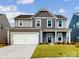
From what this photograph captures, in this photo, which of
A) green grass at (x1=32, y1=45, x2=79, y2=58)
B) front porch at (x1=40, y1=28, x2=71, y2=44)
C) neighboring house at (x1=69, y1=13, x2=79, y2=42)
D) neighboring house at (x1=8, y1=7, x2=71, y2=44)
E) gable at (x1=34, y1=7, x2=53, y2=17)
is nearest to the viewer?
green grass at (x1=32, y1=45, x2=79, y2=58)

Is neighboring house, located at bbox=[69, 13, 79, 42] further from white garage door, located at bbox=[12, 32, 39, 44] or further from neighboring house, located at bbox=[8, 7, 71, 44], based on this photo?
white garage door, located at bbox=[12, 32, 39, 44]

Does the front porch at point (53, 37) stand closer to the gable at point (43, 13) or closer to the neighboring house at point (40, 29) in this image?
the neighboring house at point (40, 29)

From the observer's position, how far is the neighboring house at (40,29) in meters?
46.7

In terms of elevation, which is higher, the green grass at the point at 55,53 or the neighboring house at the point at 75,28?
the neighboring house at the point at 75,28

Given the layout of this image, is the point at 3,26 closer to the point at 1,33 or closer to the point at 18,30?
the point at 1,33

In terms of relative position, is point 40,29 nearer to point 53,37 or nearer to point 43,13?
point 53,37

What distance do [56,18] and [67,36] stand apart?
4033 mm

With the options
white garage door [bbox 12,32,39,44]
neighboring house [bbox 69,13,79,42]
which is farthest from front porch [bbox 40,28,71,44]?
neighboring house [bbox 69,13,79,42]

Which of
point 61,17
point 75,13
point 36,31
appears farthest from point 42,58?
point 75,13

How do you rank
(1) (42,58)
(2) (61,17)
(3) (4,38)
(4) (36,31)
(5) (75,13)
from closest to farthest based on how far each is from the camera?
(1) (42,58), (4) (36,31), (2) (61,17), (3) (4,38), (5) (75,13)

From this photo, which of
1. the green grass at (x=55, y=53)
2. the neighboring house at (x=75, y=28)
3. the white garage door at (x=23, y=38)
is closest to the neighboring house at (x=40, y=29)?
the white garage door at (x=23, y=38)

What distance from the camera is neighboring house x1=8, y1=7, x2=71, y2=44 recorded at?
46688 mm

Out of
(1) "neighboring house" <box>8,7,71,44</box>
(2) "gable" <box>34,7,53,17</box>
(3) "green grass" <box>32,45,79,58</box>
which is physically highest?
(2) "gable" <box>34,7,53,17</box>

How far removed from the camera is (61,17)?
50.3m
